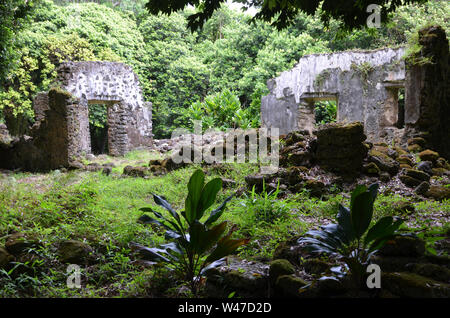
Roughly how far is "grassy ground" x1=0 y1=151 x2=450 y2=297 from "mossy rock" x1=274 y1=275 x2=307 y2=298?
0.64m

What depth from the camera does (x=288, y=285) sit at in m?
2.29

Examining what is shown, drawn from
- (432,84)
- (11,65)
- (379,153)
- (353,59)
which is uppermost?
(353,59)

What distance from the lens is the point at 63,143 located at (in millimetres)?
9305

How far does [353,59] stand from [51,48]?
41.9ft

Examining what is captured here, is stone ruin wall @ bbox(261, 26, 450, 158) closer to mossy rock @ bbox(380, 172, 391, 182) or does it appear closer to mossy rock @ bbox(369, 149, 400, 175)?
mossy rock @ bbox(369, 149, 400, 175)

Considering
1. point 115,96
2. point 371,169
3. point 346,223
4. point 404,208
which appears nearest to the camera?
point 346,223

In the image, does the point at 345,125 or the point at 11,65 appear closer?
the point at 345,125

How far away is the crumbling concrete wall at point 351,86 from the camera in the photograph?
1088 cm

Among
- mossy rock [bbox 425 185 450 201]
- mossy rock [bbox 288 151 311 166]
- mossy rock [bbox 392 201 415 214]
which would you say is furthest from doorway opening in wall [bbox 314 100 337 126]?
mossy rock [bbox 392 201 415 214]

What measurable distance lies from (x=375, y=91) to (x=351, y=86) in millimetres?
724

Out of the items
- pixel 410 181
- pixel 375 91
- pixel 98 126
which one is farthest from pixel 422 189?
pixel 98 126

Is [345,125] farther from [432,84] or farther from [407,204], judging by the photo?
[432,84]

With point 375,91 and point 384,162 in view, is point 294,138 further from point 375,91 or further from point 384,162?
point 375,91
